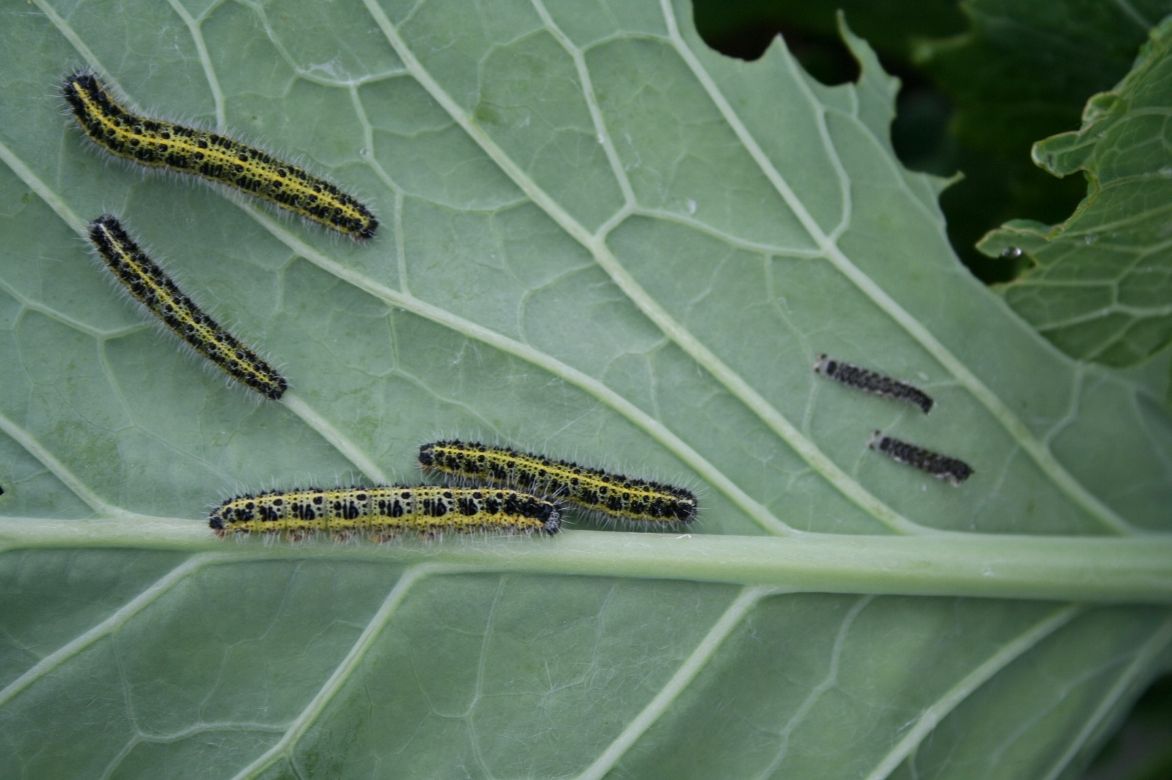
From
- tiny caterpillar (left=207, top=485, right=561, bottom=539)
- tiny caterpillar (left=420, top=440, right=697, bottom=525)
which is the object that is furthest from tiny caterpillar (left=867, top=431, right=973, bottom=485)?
tiny caterpillar (left=207, top=485, right=561, bottom=539)

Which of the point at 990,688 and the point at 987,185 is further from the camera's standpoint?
the point at 987,185

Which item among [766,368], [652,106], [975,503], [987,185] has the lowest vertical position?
[975,503]

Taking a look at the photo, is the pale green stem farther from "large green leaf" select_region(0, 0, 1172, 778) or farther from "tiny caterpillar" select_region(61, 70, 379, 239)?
"tiny caterpillar" select_region(61, 70, 379, 239)

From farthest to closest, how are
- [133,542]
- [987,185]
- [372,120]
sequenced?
[987,185], [372,120], [133,542]

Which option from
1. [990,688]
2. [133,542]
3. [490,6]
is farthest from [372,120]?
[990,688]

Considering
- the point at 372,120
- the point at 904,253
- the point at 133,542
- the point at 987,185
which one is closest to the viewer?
the point at 133,542

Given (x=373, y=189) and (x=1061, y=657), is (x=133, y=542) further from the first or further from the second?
(x=1061, y=657)

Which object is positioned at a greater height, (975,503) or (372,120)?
(372,120)

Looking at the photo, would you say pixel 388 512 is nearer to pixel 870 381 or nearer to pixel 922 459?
pixel 870 381

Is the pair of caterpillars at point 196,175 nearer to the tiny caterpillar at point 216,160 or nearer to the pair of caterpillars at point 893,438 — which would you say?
the tiny caterpillar at point 216,160
